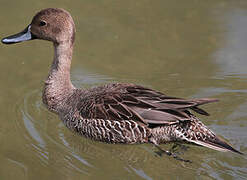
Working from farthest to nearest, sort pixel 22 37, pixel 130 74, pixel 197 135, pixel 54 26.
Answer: pixel 130 74, pixel 22 37, pixel 54 26, pixel 197 135

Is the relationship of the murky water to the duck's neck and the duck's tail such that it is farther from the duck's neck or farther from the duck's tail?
the duck's neck

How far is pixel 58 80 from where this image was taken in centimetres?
761

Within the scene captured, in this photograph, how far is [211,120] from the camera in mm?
7359

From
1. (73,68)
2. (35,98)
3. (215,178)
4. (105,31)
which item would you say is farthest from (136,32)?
(215,178)

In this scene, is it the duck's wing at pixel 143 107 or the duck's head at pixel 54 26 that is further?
the duck's head at pixel 54 26

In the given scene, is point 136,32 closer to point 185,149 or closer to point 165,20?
point 165,20

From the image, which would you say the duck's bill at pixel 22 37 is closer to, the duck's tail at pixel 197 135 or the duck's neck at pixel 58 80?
the duck's neck at pixel 58 80

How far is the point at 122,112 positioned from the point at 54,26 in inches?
72.3

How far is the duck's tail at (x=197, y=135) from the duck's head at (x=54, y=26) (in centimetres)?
235

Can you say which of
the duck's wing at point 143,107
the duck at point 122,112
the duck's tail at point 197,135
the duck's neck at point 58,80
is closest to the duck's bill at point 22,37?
the duck at point 122,112

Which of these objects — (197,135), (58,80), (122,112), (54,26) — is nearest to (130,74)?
(58,80)

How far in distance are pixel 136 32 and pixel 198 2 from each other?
2008 millimetres

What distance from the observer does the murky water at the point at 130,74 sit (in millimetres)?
6445

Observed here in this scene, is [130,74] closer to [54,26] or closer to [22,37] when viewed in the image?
[54,26]
